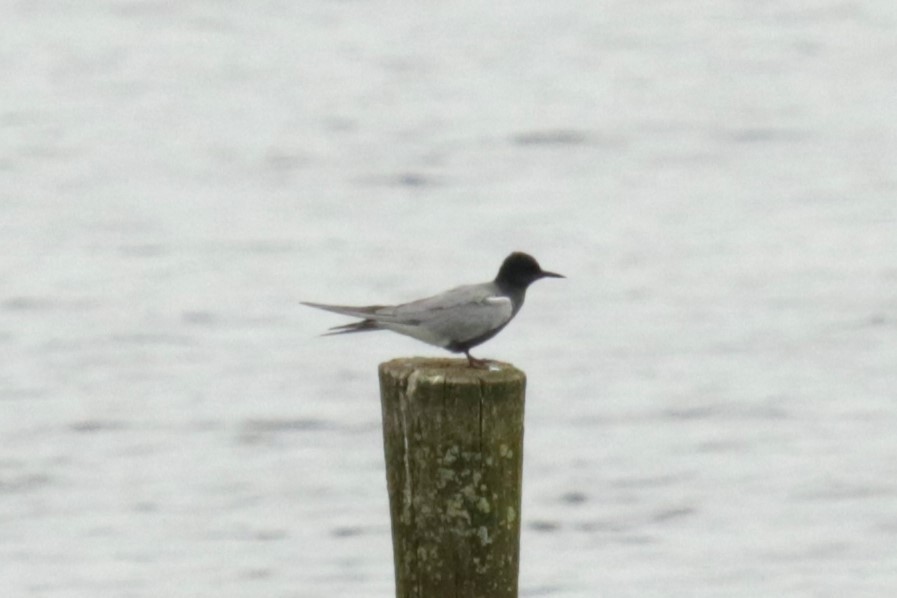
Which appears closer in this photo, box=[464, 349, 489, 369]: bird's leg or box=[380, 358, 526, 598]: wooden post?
box=[380, 358, 526, 598]: wooden post

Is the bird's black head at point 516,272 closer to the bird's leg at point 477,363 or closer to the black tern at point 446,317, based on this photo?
the black tern at point 446,317

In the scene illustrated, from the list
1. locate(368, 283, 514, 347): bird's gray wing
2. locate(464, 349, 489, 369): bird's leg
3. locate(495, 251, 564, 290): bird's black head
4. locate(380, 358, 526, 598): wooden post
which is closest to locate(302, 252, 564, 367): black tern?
locate(368, 283, 514, 347): bird's gray wing

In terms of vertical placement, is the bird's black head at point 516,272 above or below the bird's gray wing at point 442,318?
above

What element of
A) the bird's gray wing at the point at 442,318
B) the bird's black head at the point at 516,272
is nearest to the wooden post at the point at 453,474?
the bird's gray wing at the point at 442,318

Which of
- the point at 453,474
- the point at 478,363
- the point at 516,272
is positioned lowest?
the point at 453,474

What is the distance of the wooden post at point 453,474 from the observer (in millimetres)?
6910

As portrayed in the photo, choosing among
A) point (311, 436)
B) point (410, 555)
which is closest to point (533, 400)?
Answer: point (311, 436)

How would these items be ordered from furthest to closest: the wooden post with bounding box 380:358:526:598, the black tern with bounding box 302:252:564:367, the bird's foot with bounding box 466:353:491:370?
the black tern with bounding box 302:252:564:367, the bird's foot with bounding box 466:353:491:370, the wooden post with bounding box 380:358:526:598

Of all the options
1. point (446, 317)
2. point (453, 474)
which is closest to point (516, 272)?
point (446, 317)

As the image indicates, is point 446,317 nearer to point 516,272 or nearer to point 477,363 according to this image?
point 516,272

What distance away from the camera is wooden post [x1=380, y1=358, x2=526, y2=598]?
6910 mm

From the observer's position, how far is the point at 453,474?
274 inches

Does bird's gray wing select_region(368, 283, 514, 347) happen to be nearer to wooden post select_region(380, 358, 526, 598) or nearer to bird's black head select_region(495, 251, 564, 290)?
bird's black head select_region(495, 251, 564, 290)

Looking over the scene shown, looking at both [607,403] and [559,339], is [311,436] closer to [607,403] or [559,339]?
[607,403]
